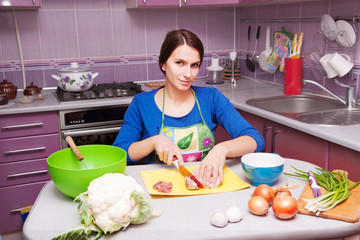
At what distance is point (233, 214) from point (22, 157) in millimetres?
1957

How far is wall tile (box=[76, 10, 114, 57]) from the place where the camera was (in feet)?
10.1

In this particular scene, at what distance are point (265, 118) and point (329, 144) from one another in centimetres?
50

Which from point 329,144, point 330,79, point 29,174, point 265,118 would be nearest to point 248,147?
point 329,144

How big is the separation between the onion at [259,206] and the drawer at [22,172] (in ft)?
6.32

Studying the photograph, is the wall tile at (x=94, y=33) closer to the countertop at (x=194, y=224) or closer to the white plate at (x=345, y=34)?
the white plate at (x=345, y=34)

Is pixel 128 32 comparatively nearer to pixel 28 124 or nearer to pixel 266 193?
pixel 28 124

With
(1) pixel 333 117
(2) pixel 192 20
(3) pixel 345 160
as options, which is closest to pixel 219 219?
(3) pixel 345 160

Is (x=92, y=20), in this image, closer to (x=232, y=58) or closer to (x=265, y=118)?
(x=232, y=58)

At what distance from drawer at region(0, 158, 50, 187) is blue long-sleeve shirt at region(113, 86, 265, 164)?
44.2 inches

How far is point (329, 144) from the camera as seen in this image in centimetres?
180

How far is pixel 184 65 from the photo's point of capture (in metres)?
1.58

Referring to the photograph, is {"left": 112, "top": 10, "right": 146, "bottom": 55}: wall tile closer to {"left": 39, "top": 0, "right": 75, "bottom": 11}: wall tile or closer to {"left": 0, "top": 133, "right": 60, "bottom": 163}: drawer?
{"left": 39, "top": 0, "right": 75, "bottom": 11}: wall tile

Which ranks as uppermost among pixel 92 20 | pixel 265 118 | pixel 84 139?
pixel 92 20

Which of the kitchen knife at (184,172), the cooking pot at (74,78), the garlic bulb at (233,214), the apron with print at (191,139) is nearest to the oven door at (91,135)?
the cooking pot at (74,78)
